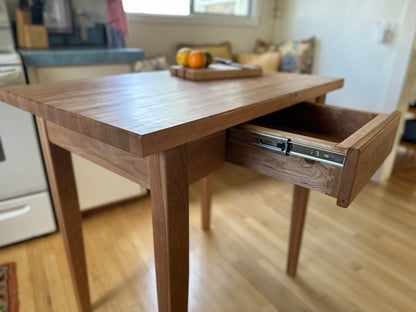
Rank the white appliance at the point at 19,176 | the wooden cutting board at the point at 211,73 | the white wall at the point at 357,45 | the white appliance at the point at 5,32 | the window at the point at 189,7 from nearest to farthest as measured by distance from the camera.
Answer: the wooden cutting board at the point at 211,73
the white appliance at the point at 19,176
the white appliance at the point at 5,32
the white wall at the point at 357,45
the window at the point at 189,7

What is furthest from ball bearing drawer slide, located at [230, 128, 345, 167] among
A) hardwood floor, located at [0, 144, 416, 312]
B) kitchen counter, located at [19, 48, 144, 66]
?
kitchen counter, located at [19, 48, 144, 66]

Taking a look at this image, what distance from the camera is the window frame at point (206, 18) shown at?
6.38ft

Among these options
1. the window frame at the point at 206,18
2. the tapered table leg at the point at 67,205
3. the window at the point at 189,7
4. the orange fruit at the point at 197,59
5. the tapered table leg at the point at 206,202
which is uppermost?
the window at the point at 189,7

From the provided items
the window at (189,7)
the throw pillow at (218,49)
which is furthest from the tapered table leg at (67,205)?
the throw pillow at (218,49)

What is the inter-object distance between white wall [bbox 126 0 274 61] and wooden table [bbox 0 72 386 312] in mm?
1167

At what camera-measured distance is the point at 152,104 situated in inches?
25.9

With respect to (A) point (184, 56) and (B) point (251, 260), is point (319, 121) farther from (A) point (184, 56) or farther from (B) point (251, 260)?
(B) point (251, 260)

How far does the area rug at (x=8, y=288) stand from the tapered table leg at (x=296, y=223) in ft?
3.55

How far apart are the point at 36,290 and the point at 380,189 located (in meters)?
2.03

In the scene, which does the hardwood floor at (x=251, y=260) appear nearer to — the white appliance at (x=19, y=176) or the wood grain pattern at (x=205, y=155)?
the white appliance at (x=19, y=176)

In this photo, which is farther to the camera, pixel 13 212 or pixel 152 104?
pixel 13 212

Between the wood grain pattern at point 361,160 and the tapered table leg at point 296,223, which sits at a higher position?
the wood grain pattern at point 361,160

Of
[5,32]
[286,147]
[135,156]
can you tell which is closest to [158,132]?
[135,156]

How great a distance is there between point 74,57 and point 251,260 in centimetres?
120
